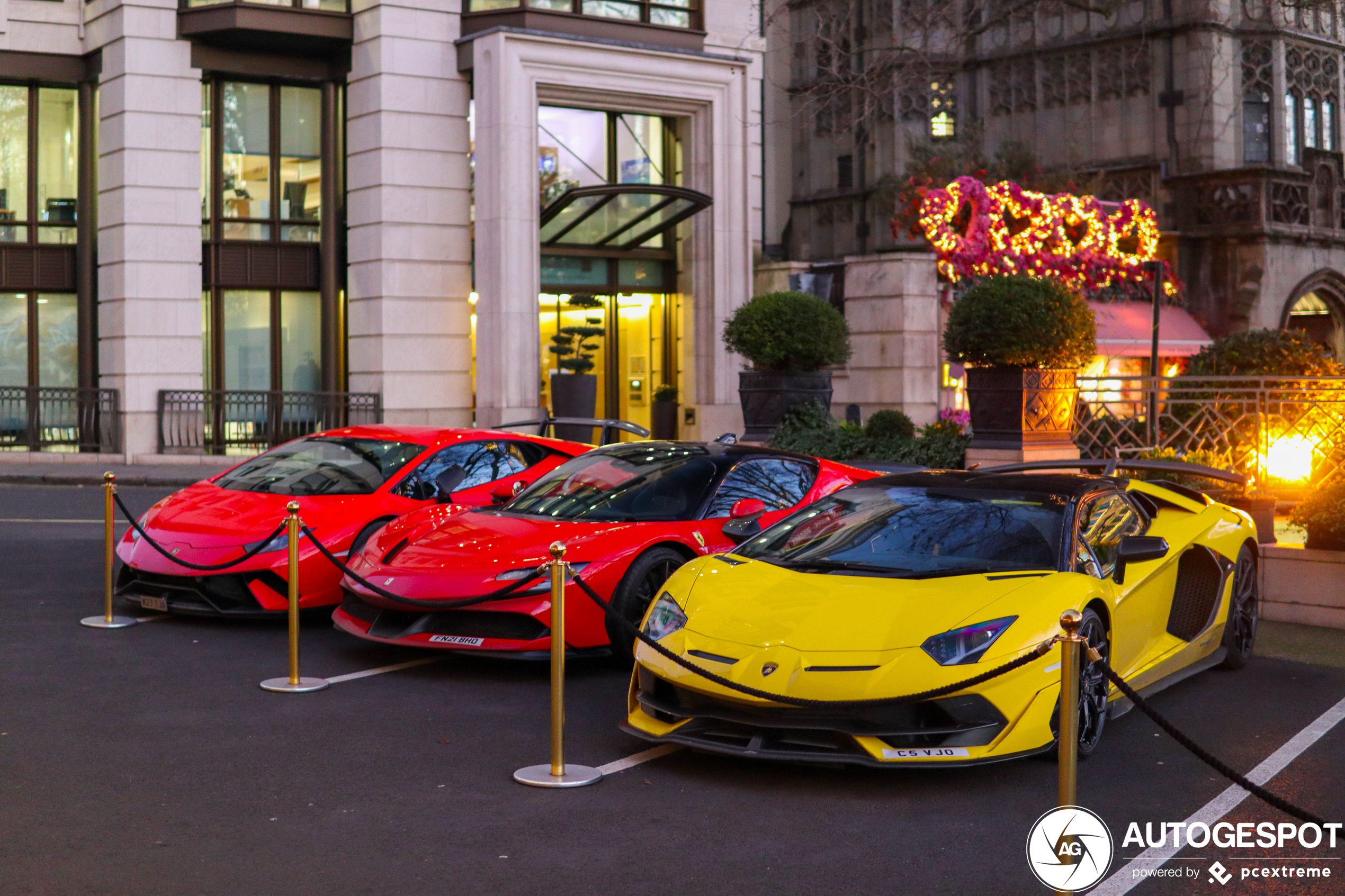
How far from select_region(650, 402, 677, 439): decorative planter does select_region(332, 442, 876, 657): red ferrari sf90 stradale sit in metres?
17.0

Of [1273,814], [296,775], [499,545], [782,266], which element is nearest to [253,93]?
[782,266]

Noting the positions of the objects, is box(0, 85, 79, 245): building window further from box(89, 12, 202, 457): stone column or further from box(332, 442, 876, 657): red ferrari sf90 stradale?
box(332, 442, 876, 657): red ferrari sf90 stradale

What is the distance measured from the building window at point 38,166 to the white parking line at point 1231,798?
2507 centimetres

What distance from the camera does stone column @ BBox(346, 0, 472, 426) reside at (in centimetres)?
2528

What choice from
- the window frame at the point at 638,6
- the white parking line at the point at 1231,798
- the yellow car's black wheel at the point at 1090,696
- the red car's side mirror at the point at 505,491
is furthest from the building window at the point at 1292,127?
the yellow car's black wheel at the point at 1090,696

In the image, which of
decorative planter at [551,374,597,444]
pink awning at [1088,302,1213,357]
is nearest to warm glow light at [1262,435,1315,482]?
decorative planter at [551,374,597,444]

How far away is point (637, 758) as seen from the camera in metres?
6.55

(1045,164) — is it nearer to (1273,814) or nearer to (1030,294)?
(1030,294)

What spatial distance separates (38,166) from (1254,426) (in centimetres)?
2245

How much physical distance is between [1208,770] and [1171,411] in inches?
371

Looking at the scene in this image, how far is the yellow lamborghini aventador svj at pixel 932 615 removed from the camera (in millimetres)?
5941

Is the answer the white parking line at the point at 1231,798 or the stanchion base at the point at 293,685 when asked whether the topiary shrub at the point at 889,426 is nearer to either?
the white parking line at the point at 1231,798

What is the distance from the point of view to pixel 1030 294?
14.3m

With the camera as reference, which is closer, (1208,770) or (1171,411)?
(1208,770)
